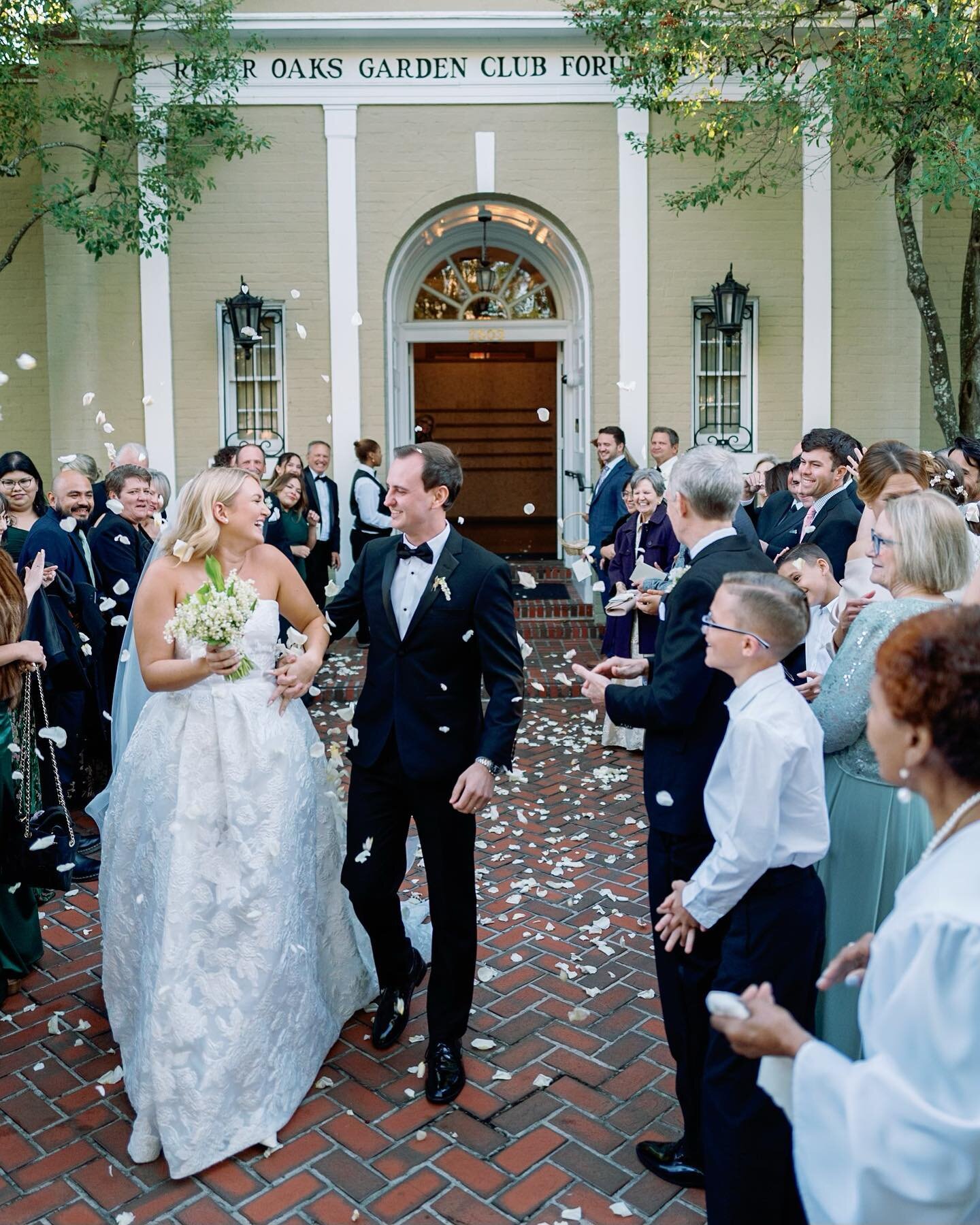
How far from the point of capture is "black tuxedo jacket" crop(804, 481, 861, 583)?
5.96 metres

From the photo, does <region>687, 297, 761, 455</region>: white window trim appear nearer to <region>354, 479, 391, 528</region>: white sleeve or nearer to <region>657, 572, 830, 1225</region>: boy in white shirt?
<region>354, 479, 391, 528</region>: white sleeve

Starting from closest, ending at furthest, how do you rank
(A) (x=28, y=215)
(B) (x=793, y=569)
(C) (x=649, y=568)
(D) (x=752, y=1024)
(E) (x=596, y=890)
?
(D) (x=752, y=1024) → (B) (x=793, y=569) → (E) (x=596, y=890) → (C) (x=649, y=568) → (A) (x=28, y=215)

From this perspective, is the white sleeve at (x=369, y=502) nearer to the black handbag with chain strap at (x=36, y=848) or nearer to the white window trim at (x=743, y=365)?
the white window trim at (x=743, y=365)

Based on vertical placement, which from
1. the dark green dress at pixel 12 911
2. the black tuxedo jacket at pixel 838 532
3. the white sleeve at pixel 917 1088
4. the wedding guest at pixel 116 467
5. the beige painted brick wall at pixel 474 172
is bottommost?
the dark green dress at pixel 12 911

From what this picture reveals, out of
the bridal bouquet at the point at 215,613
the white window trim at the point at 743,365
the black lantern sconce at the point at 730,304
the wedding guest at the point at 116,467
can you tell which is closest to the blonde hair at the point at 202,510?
the bridal bouquet at the point at 215,613

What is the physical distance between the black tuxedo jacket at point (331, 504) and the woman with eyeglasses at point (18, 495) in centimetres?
407

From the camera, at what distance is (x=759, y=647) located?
3016mm

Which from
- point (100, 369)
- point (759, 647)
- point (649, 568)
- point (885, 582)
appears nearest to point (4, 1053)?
point (759, 647)

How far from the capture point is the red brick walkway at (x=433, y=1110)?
3.39 meters

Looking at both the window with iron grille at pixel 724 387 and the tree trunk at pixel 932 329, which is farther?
the window with iron grille at pixel 724 387

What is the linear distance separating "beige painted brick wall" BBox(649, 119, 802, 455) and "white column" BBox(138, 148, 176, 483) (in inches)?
213

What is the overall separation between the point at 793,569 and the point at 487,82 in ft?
32.5

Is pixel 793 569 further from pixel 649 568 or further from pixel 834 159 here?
pixel 834 159

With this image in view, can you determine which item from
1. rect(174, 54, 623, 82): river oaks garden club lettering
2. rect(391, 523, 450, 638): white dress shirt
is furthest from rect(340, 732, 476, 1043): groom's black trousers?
rect(174, 54, 623, 82): river oaks garden club lettering
